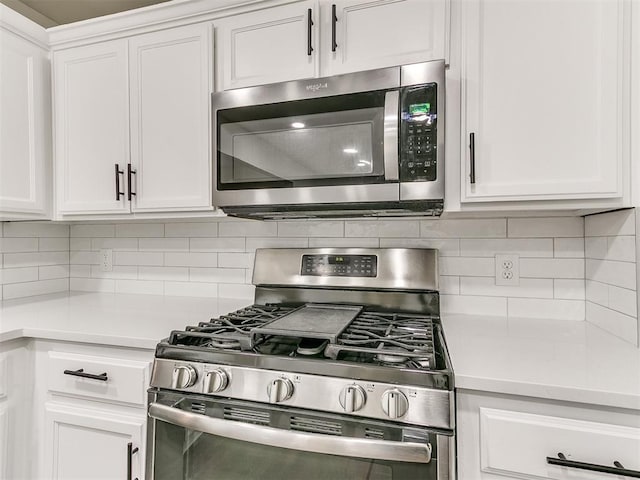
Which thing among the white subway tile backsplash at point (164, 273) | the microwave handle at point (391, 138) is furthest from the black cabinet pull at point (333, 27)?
the white subway tile backsplash at point (164, 273)

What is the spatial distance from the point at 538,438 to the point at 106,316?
4.82 feet

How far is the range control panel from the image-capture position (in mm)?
1477

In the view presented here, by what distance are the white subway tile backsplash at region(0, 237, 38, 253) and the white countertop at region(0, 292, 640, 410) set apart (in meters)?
0.26

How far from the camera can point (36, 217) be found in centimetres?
166

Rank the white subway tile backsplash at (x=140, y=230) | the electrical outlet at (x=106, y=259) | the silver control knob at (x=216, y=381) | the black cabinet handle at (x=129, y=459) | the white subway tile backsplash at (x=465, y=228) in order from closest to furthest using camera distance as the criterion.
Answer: the silver control knob at (x=216, y=381) → the black cabinet handle at (x=129, y=459) → the white subway tile backsplash at (x=465, y=228) → the white subway tile backsplash at (x=140, y=230) → the electrical outlet at (x=106, y=259)

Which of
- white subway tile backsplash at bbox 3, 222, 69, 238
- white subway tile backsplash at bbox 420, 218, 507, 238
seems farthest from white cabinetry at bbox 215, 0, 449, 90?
white subway tile backsplash at bbox 3, 222, 69, 238

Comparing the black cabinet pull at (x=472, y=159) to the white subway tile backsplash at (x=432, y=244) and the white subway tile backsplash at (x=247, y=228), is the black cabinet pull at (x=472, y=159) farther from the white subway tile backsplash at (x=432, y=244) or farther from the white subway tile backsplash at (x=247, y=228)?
the white subway tile backsplash at (x=247, y=228)

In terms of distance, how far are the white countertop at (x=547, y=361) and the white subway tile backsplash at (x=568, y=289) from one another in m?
0.10

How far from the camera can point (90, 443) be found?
121cm

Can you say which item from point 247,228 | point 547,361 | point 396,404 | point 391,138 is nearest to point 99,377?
point 247,228

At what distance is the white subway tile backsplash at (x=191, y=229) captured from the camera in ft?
5.96

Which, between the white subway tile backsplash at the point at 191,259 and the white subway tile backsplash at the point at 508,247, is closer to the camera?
the white subway tile backsplash at the point at 508,247

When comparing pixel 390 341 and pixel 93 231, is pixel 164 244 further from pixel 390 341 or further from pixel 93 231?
pixel 390 341

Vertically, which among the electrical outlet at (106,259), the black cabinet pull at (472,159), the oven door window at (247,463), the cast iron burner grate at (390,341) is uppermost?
the black cabinet pull at (472,159)
